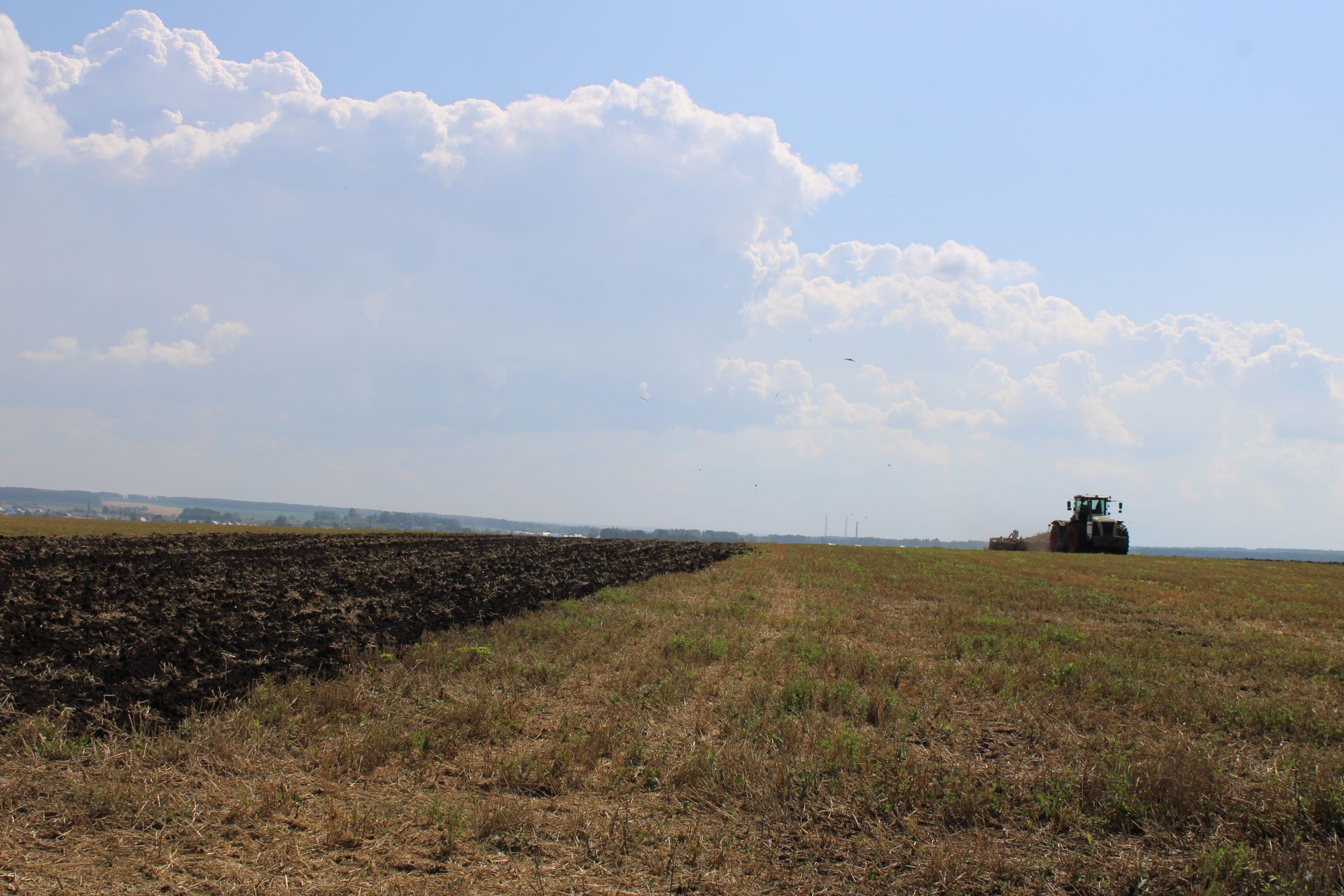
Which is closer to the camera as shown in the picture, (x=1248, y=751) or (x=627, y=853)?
(x=627, y=853)

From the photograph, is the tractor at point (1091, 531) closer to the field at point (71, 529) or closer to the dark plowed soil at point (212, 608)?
the dark plowed soil at point (212, 608)

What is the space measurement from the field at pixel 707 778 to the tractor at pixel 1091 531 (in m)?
51.0

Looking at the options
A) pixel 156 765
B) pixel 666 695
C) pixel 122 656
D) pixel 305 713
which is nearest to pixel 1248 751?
pixel 666 695

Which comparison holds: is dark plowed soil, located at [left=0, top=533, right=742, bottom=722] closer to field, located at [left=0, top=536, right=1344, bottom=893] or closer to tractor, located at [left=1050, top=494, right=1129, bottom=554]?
field, located at [left=0, top=536, right=1344, bottom=893]

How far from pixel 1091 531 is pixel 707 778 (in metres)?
61.4

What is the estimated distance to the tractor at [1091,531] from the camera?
59.7 metres

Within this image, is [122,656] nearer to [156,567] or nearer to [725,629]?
[725,629]

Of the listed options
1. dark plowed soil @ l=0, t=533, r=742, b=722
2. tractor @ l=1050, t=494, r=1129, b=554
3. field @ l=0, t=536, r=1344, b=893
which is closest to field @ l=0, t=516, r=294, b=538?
dark plowed soil @ l=0, t=533, r=742, b=722

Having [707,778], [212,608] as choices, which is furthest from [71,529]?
[707,778]

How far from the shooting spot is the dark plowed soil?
376 inches

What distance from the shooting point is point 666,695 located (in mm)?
9859

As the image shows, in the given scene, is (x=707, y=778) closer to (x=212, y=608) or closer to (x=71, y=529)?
(x=212, y=608)

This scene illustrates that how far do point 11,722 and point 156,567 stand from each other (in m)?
19.4

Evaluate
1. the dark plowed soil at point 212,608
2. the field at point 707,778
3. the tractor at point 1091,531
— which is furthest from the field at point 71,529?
the tractor at point 1091,531
